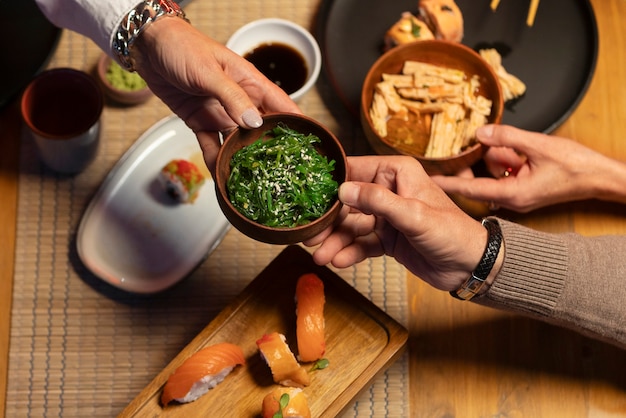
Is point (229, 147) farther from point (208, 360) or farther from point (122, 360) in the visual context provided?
point (122, 360)

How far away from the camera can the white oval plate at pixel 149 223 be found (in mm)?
2150

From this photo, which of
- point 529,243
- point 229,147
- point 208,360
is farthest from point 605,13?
point 208,360

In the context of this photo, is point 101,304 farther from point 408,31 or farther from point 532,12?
point 532,12

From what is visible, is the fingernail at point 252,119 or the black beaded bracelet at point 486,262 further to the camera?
the black beaded bracelet at point 486,262

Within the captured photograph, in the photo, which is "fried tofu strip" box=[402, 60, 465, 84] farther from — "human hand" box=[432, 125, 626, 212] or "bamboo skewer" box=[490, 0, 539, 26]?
"bamboo skewer" box=[490, 0, 539, 26]

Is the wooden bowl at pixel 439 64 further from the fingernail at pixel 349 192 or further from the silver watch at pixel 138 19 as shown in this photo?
the silver watch at pixel 138 19

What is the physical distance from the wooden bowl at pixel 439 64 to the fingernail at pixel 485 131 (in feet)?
0.10

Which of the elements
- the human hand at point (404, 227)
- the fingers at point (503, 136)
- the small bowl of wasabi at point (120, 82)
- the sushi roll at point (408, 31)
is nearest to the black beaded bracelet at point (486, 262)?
the human hand at point (404, 227)

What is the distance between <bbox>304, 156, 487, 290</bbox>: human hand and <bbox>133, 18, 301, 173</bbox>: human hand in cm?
28

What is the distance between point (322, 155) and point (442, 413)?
2.83 ft

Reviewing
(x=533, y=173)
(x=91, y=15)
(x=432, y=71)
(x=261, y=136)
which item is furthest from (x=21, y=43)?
(x=533, y=173)

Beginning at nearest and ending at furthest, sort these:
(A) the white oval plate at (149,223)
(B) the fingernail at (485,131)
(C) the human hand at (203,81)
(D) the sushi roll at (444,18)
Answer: (C) the human hand at (203,81), (B) the fingernail at (485,131), (A) the white oval plate at (149,223), (D) the sushi roll at (444,18)

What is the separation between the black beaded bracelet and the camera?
5.74 feet

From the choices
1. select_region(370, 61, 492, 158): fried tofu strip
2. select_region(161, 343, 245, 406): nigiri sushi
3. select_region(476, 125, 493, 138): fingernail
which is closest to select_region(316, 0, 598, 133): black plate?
select_region(370, 61, 492, 158): fried tofu strip
